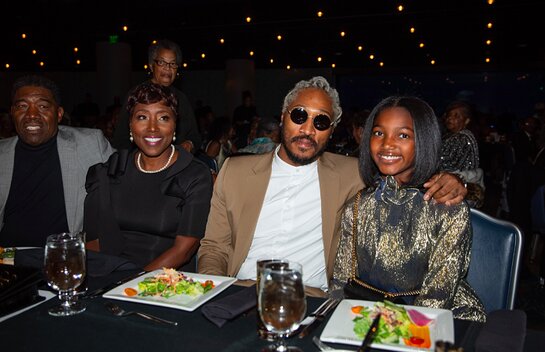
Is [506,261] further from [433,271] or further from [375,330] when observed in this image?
[375,330]

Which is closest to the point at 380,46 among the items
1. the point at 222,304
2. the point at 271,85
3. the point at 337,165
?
the point at 271,85

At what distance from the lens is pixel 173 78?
14.0 feet

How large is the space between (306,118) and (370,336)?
4.88 ft

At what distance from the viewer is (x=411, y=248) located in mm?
2123

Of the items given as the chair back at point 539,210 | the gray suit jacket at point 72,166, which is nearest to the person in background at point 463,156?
the chair back at point 539,210

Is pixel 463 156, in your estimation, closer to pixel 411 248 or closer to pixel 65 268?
pixel 411 248

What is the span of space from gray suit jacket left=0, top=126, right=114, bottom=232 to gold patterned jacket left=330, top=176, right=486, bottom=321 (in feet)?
5.75

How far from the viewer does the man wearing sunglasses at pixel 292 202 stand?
2549 millimetres

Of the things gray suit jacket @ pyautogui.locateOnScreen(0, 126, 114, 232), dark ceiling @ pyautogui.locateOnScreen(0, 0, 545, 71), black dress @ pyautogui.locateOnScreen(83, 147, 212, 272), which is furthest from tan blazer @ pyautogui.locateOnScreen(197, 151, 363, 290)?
dark ceiling @ pyautogui.locateOnScreen(0, 0, 545, 71)

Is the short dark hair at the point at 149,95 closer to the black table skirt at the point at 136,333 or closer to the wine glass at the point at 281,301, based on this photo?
the black table skirt at the point at 136,333

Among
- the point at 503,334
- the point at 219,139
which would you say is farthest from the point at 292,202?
the point at 219,139

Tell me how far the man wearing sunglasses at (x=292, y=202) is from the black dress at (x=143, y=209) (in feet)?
0.40

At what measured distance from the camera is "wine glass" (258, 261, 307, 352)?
131 cm

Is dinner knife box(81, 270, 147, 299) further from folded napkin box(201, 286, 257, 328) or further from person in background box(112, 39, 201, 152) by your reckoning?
person in background box(112, 39, 201, 152)
